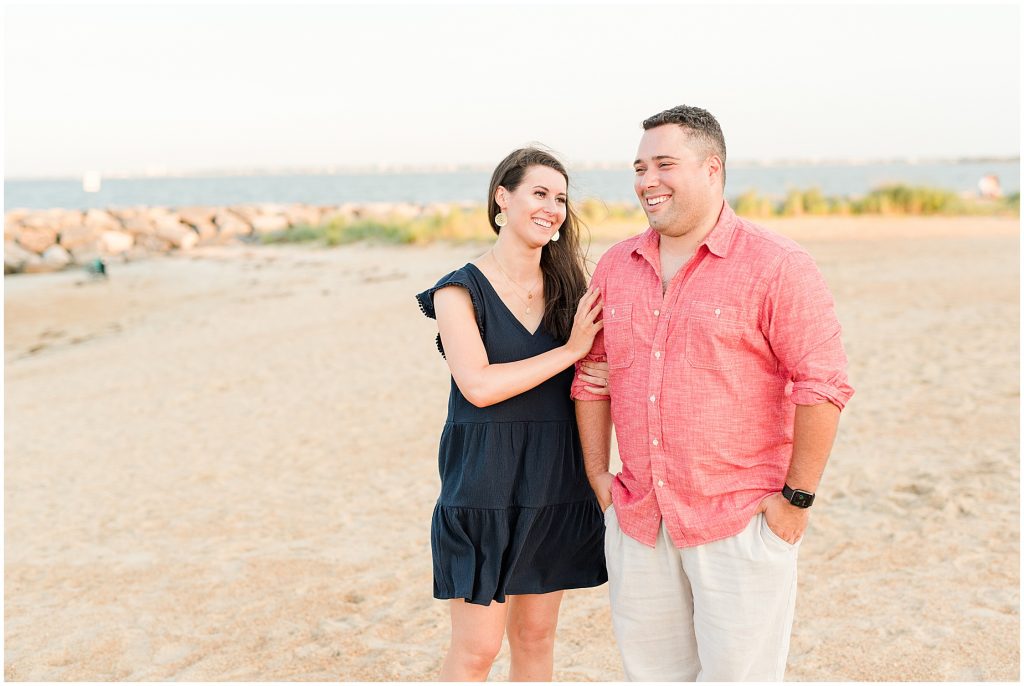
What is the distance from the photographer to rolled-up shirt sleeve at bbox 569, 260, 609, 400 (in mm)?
3049

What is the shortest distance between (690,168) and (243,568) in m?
4.14

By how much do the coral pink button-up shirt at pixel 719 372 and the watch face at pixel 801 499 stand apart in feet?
0.33

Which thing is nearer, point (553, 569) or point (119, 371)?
point (553, 569)

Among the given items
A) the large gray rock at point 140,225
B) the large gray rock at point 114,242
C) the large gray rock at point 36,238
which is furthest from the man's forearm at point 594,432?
the large gray rock at point 140,225

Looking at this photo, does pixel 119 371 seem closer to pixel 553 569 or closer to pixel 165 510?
pixel 165 510

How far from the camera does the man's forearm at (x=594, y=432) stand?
10.3 feet

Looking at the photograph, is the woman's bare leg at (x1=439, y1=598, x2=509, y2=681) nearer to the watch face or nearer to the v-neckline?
the v-neckline

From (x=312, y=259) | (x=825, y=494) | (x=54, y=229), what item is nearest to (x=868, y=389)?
(x=825, y=494)

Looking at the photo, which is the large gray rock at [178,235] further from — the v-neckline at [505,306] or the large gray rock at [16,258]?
the v-neckline at [505,306]

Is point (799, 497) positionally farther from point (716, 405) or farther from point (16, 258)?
point (16, 258)

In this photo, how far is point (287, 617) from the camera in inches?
201

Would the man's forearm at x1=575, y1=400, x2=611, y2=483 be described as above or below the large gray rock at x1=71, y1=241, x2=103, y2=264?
above

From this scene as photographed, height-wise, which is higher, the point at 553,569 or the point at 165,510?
the point at 553,569

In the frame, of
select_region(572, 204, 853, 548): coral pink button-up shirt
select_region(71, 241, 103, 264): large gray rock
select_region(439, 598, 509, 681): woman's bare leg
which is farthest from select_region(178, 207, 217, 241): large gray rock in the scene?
select_region(572, 204, 853, 548): coral pink button-up shirt
